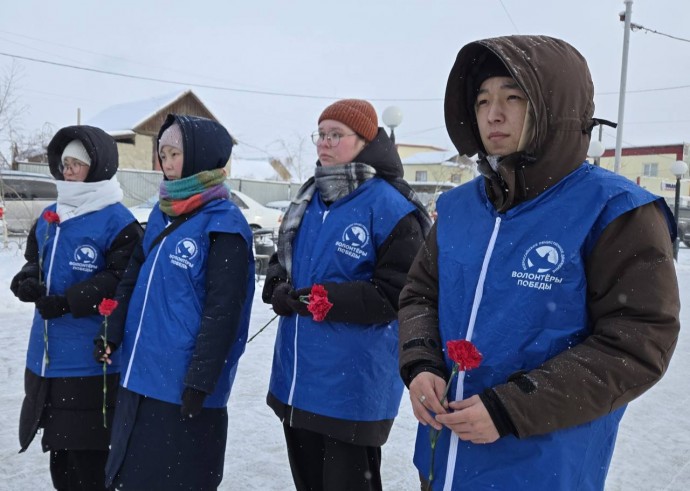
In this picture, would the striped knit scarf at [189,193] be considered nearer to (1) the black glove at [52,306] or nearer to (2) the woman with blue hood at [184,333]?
(2) the woman with blue hood at [184,333]

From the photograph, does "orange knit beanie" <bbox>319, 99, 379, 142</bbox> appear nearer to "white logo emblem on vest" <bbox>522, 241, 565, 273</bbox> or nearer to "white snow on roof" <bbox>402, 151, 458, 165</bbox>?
"white logo emblem on vest" <bbox>522, 241, 565, 273</bbox>

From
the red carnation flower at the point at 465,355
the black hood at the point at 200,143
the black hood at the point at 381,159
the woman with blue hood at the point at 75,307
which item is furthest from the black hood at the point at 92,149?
the red carnation flower at the point at 465,355

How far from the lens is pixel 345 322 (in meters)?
2.39

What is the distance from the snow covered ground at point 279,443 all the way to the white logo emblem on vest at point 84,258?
4.08ft

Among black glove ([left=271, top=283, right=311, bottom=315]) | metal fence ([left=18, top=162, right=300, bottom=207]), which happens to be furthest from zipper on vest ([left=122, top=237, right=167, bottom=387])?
metal fence ([left=18, top=162, right=300, bottom=207])

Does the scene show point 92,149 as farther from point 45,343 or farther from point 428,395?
point 428,395

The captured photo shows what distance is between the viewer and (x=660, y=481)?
132 inches

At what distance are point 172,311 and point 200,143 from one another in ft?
2.47

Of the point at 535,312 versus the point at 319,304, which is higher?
the point at 535,312

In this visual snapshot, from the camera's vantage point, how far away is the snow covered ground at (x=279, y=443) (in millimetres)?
3279

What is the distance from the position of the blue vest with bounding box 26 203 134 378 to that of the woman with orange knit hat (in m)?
0.96

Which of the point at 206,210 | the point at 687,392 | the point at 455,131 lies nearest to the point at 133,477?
the point at 206,210

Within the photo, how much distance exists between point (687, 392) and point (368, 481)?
3.95 m

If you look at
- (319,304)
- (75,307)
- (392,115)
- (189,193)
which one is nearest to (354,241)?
(319,304)
